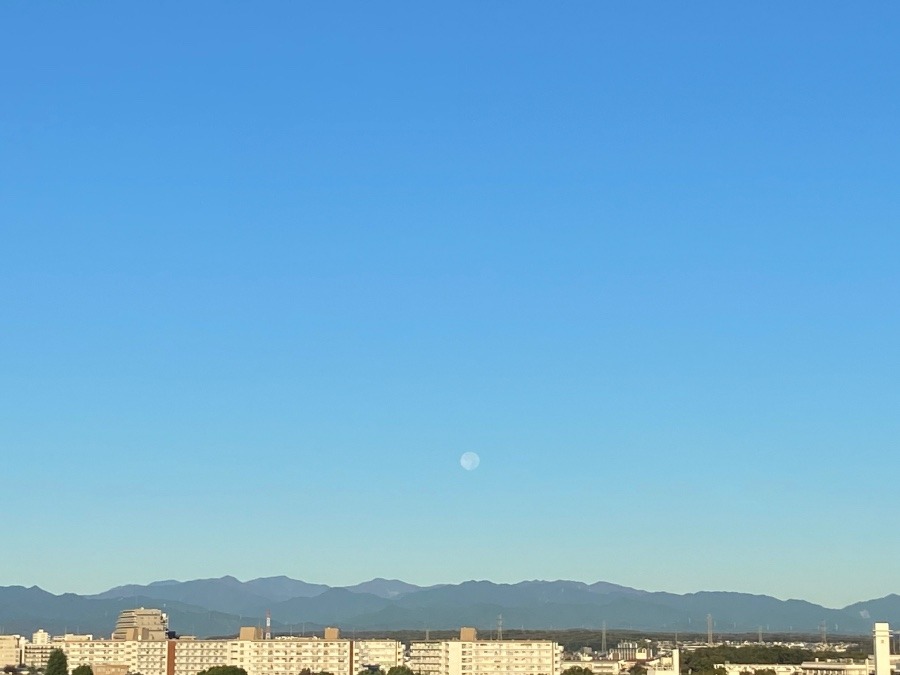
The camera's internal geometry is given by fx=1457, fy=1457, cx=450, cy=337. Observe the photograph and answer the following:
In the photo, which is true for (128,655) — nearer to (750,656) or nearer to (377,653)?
(377,653)

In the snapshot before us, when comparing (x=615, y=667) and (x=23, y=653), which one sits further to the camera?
(x=23, y=653)

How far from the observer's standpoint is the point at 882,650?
11206 centimetres

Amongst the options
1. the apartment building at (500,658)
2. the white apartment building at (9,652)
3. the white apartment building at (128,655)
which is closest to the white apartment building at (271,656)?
the white apartment building at (128,655)

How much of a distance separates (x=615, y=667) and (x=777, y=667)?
18843 mm

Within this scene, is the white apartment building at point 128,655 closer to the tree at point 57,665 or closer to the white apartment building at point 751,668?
the tree at point 57,665

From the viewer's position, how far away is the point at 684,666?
521ft

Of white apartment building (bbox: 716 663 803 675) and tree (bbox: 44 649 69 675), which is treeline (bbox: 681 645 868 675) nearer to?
white apartment building (bbox: 716 663 803 675)

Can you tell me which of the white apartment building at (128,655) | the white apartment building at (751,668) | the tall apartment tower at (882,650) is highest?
the tall apartment tower at (882,650)

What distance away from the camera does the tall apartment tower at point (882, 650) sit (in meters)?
110

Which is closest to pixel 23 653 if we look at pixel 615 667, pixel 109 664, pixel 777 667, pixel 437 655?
pixel 109 664

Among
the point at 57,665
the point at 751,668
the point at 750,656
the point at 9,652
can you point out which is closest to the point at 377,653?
the point at 57,665

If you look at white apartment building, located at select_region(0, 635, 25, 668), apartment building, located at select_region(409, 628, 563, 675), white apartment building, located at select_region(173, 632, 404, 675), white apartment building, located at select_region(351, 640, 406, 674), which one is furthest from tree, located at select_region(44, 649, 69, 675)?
white apartment building, located at select_region(0, 635, 25, 668)

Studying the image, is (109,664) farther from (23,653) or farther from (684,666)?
(684,666)

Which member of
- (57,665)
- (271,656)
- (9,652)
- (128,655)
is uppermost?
(57,665)
